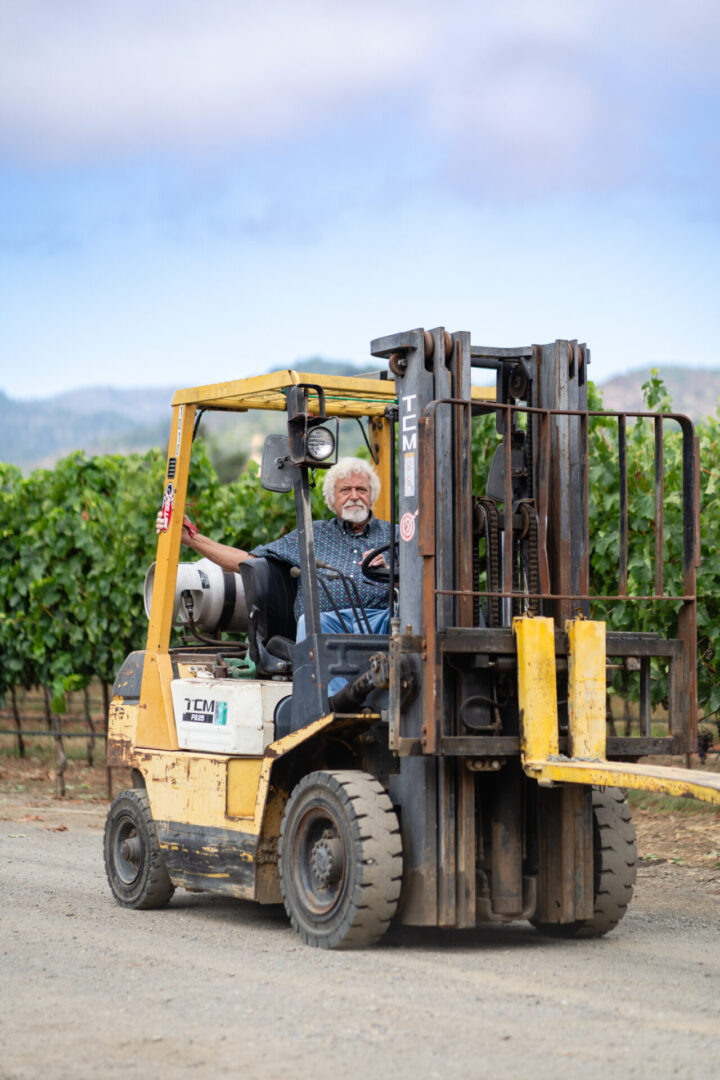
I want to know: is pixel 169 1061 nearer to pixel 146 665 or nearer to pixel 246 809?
pixel 246 809

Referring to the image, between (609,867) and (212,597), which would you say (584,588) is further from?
(212,597)

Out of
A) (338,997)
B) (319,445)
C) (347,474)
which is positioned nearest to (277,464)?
(319,445)

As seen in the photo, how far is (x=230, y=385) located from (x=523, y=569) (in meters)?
2.05

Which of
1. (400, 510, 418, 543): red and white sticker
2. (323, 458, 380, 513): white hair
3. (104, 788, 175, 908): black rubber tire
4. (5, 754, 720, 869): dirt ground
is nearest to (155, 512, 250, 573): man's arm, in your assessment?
(323, 458, 380, 513): white hair

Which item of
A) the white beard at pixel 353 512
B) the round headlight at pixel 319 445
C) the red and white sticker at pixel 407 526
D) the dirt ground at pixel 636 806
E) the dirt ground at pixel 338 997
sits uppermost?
the round headlight at pixel 319 445

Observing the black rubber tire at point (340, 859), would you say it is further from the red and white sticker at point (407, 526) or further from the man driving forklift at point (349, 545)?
the red and white sticker at point (407, 526)

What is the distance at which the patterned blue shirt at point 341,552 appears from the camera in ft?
25.5

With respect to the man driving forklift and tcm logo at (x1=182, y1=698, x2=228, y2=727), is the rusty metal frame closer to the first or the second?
the man driving forklift

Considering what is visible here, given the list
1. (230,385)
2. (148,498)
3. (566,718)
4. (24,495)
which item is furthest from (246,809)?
(24,495)

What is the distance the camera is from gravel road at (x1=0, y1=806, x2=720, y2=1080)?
195 inches

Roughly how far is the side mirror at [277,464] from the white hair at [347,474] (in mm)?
413

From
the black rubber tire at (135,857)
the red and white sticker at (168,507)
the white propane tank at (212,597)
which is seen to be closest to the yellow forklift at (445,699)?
the black rubber tire at (135,857)

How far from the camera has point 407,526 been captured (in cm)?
704

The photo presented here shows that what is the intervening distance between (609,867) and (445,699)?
127cm
